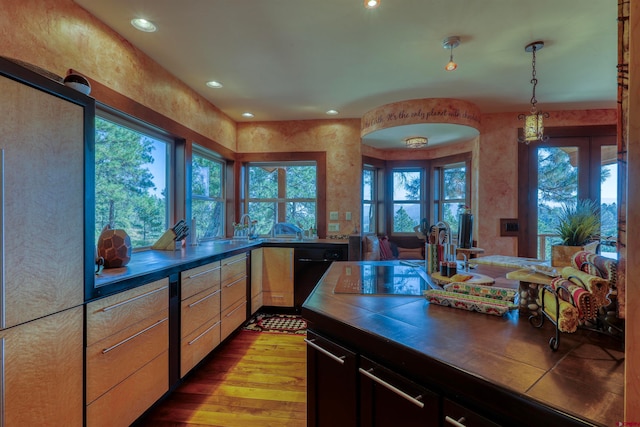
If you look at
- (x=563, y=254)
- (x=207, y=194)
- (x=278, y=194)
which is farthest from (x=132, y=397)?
(x=278, y=194)

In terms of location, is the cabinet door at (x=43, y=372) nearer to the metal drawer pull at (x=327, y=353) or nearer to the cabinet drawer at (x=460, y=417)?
the metal drawer pull at (x=327, y=353)

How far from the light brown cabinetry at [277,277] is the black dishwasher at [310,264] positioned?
7cm

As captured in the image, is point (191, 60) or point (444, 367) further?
point (191, 60)

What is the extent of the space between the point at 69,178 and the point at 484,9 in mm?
2514

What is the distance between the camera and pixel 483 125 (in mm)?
3807

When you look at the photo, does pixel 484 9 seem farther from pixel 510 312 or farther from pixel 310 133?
pixel 310 133

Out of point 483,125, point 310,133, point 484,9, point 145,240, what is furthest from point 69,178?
point 483,125

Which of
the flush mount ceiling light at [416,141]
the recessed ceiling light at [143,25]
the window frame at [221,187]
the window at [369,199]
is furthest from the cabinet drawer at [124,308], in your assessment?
the window at [369,199]

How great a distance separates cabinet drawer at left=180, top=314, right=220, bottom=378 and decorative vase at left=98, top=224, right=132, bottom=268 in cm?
68

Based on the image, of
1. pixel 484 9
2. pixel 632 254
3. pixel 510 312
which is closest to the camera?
pixel 632 254

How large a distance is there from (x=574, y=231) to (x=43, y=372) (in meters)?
2.28

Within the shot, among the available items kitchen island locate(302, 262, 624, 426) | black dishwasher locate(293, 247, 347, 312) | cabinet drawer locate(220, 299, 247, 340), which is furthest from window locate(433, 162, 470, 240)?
kitchen island locate(302, 262, 624, 426)

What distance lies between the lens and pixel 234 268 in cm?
277

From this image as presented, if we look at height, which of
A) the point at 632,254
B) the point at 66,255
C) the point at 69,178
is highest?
the point at 69,178
